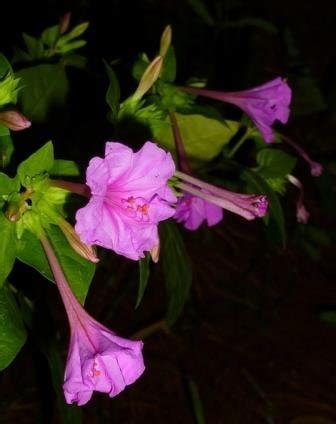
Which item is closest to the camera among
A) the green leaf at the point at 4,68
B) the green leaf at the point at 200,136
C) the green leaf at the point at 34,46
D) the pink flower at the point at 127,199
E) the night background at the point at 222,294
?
the pink flower at the point at 127,199

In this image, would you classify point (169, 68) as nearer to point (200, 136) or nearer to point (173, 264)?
point (200, 136)

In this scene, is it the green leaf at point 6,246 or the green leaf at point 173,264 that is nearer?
the green leaf at point 6,246

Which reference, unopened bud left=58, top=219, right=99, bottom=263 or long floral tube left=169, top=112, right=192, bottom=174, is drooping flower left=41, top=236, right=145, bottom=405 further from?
long floral tube left=169, top=112, right=192, bottom=174

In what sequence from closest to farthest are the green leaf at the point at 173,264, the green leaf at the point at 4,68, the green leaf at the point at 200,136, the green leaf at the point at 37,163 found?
the green leaf at the point at 37,163
the green leaf at the point at 4,68
the green leaf at the point at 173,264
the green leaf at the point at 200,136

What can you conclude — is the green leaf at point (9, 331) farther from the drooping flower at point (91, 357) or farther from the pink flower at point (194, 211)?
the pink flower at point (194, 211)

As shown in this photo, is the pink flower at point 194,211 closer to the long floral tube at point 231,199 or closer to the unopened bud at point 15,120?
the long floral tube at point 231,199

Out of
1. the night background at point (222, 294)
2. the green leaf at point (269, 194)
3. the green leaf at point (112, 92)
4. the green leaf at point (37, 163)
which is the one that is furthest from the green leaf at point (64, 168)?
the night background at point (222, 294)

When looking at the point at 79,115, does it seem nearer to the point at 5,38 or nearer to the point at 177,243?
the point at 177,243

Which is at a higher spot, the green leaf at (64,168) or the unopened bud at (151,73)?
the unopened bud at (151,73)

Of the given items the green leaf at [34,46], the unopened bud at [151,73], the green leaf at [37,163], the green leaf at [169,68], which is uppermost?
the unopened bud at [151,73]
